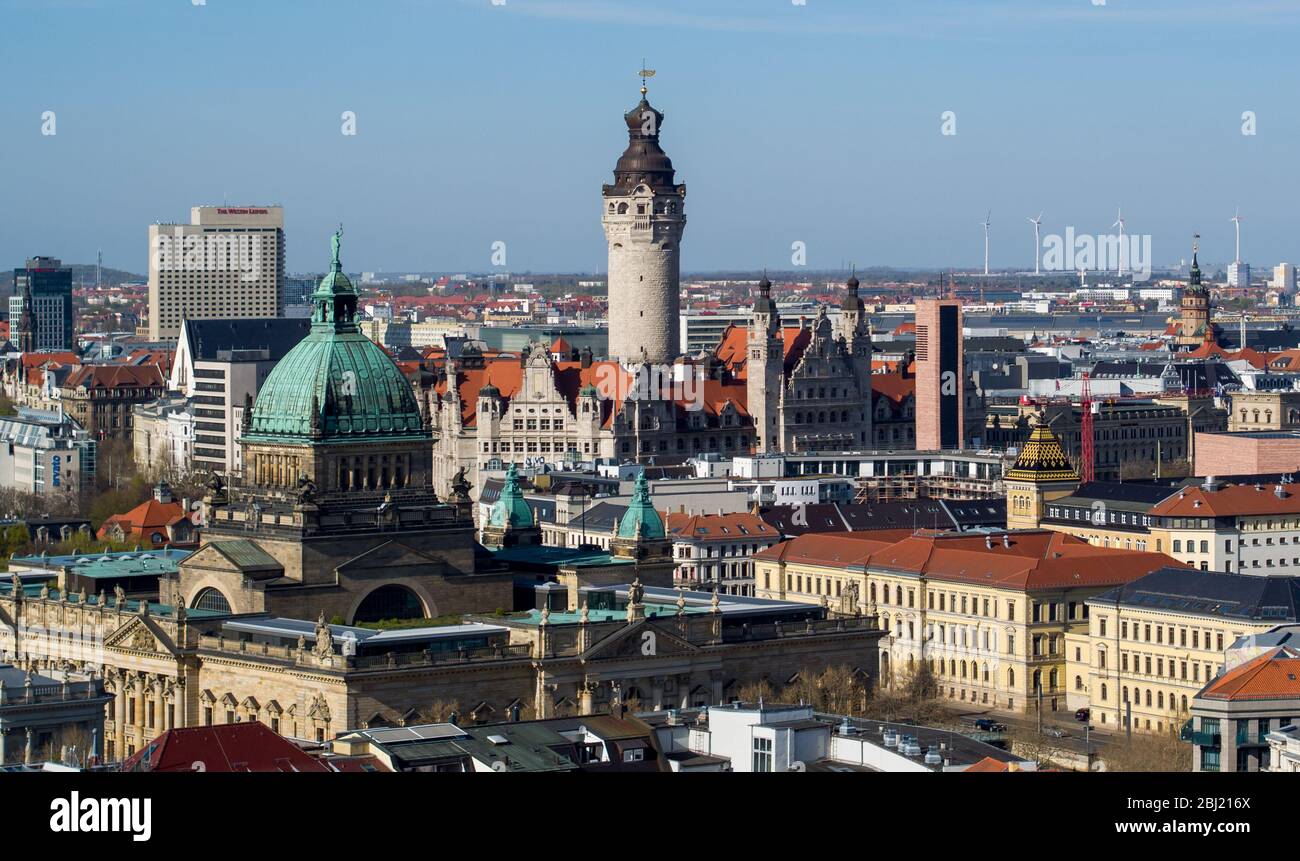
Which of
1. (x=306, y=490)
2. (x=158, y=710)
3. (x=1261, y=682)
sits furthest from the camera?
(x=158, y=710)

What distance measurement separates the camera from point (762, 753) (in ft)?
219

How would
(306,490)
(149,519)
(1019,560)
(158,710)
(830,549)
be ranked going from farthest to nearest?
(149,519), (830,549), (1019,560), (158,710), (306,490)

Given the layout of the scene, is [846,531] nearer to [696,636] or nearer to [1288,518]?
[1288,518]

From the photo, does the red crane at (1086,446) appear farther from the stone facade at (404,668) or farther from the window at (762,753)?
the window at (762,753)

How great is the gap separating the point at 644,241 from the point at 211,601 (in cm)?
10054

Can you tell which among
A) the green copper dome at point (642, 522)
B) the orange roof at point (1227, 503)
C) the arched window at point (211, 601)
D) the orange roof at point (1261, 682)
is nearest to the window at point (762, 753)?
the orange roof at point (1261, 682)

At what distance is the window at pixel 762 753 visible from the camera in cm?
6650

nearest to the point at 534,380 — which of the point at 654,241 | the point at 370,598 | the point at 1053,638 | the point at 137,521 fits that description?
the point at 654,241

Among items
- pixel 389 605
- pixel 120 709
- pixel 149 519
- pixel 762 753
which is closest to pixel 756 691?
pixel 389 605

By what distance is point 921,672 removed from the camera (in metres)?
106

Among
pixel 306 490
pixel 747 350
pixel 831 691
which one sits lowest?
pixel 831 691

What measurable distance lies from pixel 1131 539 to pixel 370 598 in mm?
47369

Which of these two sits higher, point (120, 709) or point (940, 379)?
point (940, 379)

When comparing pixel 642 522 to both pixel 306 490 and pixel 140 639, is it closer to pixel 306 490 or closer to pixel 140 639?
pixel 306 490
